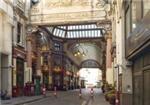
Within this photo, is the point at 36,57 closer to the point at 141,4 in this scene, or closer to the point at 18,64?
the point at 18,64

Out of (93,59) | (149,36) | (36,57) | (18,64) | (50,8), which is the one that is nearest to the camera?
(149,36)

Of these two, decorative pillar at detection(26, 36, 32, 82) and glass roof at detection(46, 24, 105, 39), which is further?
glass roof at detection(46, 24, 105, 39)

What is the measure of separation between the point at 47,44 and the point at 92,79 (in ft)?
335

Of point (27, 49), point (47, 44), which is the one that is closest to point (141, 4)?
point (27, 49)

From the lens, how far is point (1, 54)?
4112 centimetres

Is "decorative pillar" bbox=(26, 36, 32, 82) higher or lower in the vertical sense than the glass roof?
lower

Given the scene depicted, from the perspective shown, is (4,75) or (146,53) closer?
(146,53)

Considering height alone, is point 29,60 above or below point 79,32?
below

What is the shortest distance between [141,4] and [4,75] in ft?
93.5

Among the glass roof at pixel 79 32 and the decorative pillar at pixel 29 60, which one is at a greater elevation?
the glass roof at pixel 79 32

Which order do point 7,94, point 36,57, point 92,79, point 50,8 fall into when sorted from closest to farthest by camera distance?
point 7,94 → point 50,8 → point 36,57 → point 92,79

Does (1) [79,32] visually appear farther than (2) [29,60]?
Yes

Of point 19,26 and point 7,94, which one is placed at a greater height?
point 19,26

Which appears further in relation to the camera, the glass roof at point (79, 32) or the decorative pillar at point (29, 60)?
the glass roof at point (79, 32)
